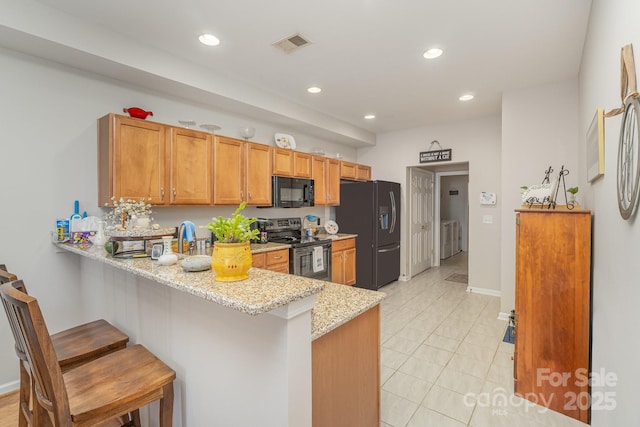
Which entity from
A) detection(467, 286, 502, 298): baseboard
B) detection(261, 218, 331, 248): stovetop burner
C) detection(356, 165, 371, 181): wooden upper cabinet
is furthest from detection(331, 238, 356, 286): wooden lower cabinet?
detection(467, 286, 502, 298): baseboard

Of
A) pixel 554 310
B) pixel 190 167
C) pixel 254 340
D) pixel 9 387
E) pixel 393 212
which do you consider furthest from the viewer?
pixel 393 212

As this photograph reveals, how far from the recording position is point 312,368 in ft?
4.02

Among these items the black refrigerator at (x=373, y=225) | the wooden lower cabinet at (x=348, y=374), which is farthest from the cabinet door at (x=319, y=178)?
the wooden lower cabinet at (x=348, y=374)

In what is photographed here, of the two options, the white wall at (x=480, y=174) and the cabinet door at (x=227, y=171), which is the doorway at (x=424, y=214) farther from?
the cabinet door at (x=227, y=171)

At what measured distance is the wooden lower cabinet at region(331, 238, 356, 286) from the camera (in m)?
4.48

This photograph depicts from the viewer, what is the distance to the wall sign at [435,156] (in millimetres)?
5012

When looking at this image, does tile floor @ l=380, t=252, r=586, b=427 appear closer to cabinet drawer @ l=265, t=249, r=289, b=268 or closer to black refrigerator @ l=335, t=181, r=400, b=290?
black refrigerator @ l=335, t=181, r=400, b=290

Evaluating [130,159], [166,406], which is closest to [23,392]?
[166,406]

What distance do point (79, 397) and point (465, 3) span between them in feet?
10.3

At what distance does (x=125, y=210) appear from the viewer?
247 cm

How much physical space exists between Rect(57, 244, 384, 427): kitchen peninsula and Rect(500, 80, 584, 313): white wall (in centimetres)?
284

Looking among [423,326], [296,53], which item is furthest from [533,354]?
[296,53]

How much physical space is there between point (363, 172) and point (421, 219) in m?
1.63

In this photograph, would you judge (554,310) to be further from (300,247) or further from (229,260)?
(300,247)
